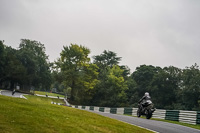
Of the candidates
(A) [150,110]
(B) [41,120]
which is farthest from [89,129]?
(A) [150,110]

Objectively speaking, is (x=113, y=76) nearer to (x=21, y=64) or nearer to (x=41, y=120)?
(x=21, y=64)

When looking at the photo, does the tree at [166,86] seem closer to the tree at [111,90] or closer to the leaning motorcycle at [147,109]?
the tree at [111,90]

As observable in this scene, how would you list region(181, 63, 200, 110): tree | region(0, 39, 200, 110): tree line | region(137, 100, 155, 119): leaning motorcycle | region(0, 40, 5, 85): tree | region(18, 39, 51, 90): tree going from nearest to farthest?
region(137, 100, 155, 119): leaning motorcycle, region(181, 63, 200, 110): tree, region(0, 39, 200, 110): tree line, region(0, 40, 5, 85): tree, region(18, 39, 51, 90): tree

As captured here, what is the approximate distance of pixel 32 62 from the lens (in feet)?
247

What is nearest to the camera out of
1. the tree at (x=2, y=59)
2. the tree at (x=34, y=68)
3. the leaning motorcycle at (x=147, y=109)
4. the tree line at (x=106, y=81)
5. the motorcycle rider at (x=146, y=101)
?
the leaning motorcycle at (x=147, y=109)

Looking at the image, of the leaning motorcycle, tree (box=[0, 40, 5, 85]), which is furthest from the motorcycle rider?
tree (box=[0, 40, 5, 85])

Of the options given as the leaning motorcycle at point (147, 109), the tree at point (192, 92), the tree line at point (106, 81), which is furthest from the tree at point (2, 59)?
the leaning motorcycle at point (147, 109)

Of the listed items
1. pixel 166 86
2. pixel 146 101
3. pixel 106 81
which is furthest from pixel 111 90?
pixel 146 101

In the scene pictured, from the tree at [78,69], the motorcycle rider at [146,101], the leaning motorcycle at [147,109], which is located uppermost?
the tree at [78,69]

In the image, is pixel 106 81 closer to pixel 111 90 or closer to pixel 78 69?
pixel 111 90

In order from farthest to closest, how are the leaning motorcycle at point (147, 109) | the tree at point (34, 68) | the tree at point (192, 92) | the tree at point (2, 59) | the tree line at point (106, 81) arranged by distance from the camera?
the tree at point (34, 68)
the tree at point (2, 59)
the tree line at point (106, 81)
the tree at point (192, 92)
the leaning motorcycle at point (147, 109)

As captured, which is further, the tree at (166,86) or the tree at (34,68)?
the tree at (34,68)

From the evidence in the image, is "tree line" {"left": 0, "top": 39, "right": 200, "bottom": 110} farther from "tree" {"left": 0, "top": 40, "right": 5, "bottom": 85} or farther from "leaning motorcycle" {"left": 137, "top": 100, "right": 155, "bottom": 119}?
A: "leaning motorcycle" {"left": 137, "top": 100, "right": 155, "bottom": 119}

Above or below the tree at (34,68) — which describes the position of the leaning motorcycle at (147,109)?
below
